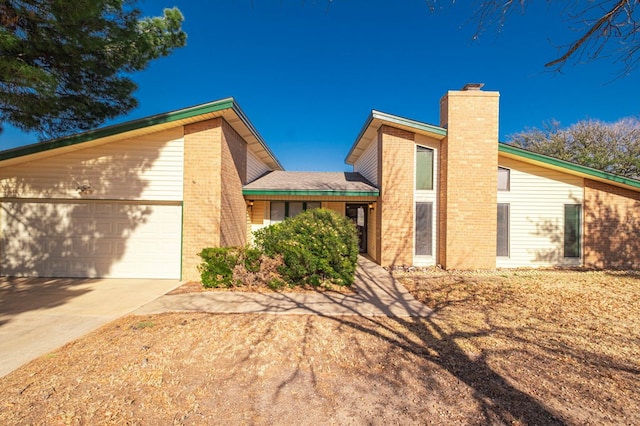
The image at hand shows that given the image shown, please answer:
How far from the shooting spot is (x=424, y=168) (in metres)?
9.77

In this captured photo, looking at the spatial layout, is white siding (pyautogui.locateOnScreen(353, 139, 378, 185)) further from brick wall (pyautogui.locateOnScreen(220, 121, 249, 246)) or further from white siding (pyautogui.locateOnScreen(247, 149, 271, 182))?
brick wall (pyautogui.locateOnScreen(220, 121, 249, 246))

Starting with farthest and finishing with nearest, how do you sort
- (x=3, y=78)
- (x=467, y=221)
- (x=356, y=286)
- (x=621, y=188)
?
(x=621, y=188)
(x=467, y=221)
(x=356, y=286)
(x=3, y=78)

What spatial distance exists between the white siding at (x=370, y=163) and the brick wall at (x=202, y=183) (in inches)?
228

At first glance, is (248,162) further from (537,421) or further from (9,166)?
(537,421)

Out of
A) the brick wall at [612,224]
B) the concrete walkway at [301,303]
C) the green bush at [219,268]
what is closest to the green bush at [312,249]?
the concrete walkway at [301,303]

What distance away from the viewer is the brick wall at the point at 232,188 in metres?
8.09

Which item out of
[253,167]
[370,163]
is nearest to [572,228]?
[370,163]

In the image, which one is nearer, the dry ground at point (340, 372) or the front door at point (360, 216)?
the dry ground at point (340, 372)

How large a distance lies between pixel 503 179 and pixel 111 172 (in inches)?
495

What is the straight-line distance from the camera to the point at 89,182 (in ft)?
25.2

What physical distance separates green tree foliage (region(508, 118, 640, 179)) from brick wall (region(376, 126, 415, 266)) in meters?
18.8

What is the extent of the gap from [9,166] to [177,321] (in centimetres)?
759

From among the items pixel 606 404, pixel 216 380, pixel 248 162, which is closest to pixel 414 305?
pixel 606 404

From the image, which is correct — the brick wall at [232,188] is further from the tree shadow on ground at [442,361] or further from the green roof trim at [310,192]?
the tree shadow on ground at [442,361]
